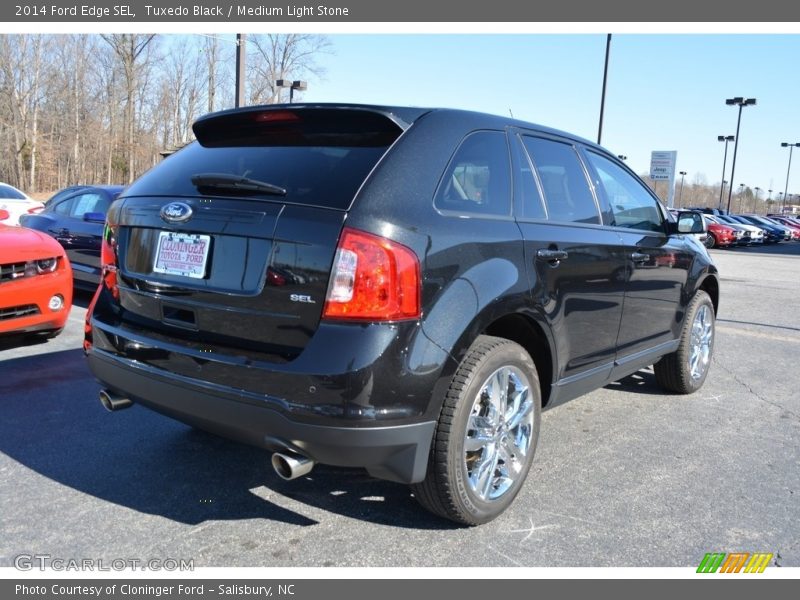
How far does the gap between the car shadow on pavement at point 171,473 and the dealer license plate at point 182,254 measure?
1.11m

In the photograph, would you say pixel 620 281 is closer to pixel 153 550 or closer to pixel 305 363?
A: pixel 305 363

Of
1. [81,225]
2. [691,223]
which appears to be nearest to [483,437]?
[691,223]

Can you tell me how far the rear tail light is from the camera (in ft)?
8.05

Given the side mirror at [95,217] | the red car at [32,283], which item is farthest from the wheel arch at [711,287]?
the side mirror at [95,217]

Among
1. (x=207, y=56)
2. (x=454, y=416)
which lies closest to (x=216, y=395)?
(x=454, y=416)

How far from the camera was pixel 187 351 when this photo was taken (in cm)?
273

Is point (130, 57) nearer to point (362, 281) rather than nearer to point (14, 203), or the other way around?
point (14, 203)

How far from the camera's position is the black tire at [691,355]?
509cm

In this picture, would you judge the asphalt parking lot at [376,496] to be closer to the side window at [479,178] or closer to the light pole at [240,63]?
the side window at [479,178]

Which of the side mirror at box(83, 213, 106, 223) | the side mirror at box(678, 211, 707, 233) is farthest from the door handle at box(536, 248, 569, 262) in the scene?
the side mirror at box(83, 213, 106, 223)

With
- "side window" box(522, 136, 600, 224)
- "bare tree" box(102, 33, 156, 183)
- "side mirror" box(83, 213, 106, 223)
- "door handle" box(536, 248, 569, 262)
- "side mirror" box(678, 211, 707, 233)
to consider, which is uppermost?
"bare tree" box(102, 33, 156, 183)

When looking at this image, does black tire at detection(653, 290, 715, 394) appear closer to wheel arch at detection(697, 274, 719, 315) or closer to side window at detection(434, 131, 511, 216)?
wheel arch at detection(697, 274, 719, 315)

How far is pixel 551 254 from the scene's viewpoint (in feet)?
10.8
